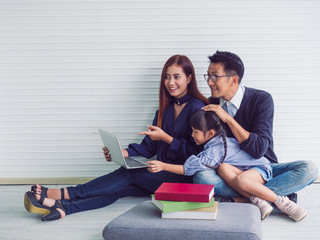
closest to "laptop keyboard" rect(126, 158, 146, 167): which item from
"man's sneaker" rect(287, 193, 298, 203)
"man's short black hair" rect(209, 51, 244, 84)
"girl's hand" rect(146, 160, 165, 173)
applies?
"girl's hand" rect(146, 160, 165, 173)

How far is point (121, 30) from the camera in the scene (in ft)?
10.6

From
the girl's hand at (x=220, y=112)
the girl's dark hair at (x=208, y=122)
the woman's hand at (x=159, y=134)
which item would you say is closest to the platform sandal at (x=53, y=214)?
the woman's hand at (x=159, y=134)

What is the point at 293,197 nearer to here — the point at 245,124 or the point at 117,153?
the point at 245,124

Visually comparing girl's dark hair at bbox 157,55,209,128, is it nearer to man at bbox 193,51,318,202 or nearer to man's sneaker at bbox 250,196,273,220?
man at bbox 193,51,318,202

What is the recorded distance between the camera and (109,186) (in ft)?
9.13

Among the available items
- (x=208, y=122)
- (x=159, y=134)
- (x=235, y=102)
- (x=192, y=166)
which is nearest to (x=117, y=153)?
(x=159, y=134)

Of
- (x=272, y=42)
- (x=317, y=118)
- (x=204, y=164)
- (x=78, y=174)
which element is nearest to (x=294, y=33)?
(x=272, y=42)

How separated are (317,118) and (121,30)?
5.55 ft

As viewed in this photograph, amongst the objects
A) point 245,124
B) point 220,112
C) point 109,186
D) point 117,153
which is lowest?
point 109,186

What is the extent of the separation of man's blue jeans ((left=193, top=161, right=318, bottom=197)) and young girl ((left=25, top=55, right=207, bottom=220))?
0.25 m

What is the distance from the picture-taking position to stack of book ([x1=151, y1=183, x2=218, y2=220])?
6.54 ft

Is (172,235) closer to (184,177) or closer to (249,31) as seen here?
(184,177)

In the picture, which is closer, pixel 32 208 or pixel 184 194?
pixel 184 194

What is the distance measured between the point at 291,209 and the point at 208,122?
74 cm
